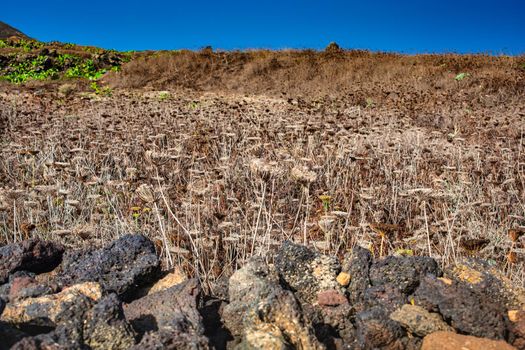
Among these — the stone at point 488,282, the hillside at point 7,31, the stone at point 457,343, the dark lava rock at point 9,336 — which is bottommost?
the stone at point 457,343

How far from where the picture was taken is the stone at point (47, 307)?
193 centimetres

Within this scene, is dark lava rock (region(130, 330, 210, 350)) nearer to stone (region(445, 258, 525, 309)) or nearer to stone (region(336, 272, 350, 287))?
stone (region(336, 272, 350, 287))

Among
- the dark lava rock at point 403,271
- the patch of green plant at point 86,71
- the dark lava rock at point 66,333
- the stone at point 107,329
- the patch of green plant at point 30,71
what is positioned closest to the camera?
the dark lava rock at point 66,333

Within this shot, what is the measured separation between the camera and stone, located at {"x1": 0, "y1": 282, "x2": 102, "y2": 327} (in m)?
1.93

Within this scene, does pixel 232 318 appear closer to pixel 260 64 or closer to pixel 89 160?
pixel 89 160

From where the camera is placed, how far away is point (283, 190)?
5.40 metres

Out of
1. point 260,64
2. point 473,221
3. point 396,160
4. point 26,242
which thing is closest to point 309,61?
point 260,64

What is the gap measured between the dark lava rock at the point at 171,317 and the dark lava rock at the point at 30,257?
2.87ft

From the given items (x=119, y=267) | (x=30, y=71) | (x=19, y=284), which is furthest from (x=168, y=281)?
(x=30, y=71)

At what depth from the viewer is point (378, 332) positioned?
2.06m

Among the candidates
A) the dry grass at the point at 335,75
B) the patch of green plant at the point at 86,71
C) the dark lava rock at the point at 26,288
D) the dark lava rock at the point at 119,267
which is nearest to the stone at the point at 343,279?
the dark lava rock at the point at 119,267

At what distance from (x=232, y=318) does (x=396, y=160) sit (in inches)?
180

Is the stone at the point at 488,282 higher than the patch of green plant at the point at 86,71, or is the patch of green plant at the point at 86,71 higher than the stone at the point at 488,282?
the patch of green plant at the point at 86,71

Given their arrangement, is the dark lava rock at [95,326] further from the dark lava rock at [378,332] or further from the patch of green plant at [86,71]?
the patch of green plant at [86,71]
